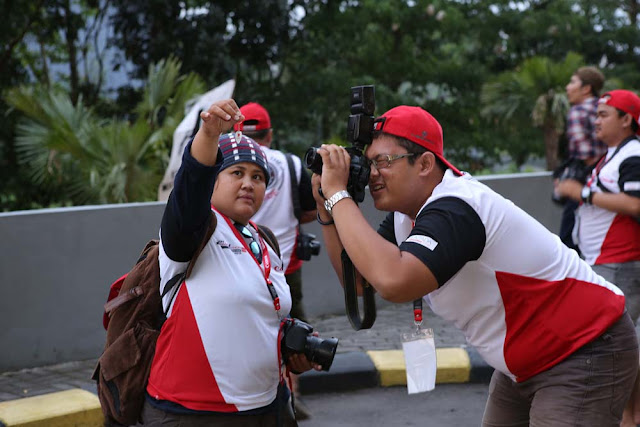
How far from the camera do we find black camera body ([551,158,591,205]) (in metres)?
5.58

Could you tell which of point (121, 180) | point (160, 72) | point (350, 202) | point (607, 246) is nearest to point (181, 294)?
point (350, 202)

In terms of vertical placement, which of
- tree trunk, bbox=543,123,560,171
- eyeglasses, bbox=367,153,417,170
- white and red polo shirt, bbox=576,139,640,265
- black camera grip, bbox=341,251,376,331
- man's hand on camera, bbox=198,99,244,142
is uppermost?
man's hand on camera, bbox=198,99,244,142

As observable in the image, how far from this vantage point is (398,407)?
19.5 ft

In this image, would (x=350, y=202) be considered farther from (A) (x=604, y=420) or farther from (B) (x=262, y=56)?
(B) (x=262, y=56)

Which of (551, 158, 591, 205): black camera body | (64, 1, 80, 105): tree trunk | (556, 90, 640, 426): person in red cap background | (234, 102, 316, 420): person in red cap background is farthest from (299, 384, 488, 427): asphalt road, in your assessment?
(64, 1, 80, 105): tree trunk

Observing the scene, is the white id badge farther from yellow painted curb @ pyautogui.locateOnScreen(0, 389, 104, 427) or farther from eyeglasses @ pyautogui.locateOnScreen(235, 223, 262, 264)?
yellow painted curb @ pyautogui.locateOnScreen(0, 389, 104, 427)

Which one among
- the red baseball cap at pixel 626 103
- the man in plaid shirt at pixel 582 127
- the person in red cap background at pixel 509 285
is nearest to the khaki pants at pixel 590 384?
the person in red cap background at pixel 509 285

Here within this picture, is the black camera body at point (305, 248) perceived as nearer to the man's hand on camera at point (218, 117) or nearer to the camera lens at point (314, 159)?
the camera lens at point (314, 159)

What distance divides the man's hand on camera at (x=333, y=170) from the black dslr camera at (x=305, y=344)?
667 mm

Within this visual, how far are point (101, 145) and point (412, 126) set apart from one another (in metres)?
7.87

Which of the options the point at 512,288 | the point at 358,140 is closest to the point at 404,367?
the point at 512,288

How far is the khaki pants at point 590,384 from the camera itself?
2.86 metres

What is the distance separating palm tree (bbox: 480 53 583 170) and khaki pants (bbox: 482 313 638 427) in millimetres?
13909

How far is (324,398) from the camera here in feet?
20.1
